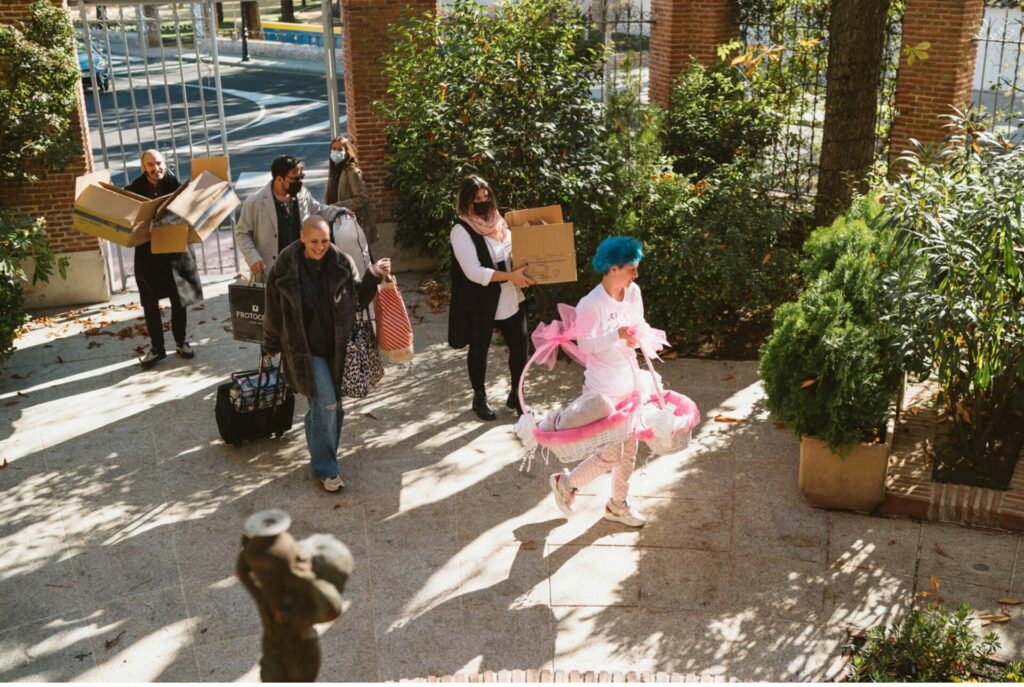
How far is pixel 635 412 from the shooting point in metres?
6.46

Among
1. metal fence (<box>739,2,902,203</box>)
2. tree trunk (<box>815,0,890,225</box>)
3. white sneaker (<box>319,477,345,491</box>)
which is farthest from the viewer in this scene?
metal fence (<box>739,2,902,203</box>)

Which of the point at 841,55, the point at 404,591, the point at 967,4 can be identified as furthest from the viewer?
the point at 967,4

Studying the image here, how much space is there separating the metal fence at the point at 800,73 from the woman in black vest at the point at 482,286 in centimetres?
531

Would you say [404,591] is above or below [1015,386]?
below

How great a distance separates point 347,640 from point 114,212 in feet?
15.4

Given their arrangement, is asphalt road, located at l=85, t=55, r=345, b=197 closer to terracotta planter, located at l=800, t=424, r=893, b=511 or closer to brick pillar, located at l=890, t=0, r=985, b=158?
brick pillar, located at l=890, t=0, r=985, b=158

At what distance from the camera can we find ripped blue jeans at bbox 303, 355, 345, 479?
7.10 metres

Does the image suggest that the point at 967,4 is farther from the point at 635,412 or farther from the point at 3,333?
the point at 3,333

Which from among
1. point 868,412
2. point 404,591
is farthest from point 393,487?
point 868,412

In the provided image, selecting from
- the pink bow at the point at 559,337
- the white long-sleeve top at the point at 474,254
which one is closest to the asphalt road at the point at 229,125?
the white long-sleeve top at the point at 474,254

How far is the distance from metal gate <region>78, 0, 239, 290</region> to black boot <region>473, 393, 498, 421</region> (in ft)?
14.4

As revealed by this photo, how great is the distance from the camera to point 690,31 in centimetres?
1331

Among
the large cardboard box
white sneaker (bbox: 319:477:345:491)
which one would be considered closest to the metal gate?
the large cardboard box

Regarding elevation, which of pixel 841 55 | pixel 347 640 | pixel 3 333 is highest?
pixel 841 55
